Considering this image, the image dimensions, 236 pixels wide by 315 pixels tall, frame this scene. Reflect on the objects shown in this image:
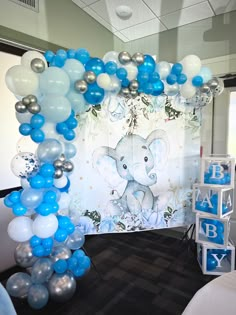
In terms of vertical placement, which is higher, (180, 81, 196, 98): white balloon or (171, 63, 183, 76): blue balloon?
(171, 63, 183, 76): blue balloon

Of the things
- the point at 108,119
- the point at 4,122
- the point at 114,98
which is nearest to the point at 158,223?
the point at 108,119

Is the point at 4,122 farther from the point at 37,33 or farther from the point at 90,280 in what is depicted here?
the point at 90,280

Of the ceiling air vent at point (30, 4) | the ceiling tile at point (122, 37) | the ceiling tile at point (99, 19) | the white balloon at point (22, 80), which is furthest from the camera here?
the ceiling tile at point (122, 37)

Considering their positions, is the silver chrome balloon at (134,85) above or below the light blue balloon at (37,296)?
above

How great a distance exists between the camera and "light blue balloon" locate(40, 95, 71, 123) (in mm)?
1501

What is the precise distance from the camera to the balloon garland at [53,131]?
1514mm

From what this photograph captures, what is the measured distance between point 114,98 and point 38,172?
1185mm

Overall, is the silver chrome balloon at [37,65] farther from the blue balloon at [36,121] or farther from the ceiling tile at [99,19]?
the ceiling tile at [99,19]

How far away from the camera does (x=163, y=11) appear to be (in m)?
2.50

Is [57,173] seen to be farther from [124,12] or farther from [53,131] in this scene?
[124,12]

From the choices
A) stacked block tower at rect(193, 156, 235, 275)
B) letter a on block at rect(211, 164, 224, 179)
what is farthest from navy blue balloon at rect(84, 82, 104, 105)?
letter a on block at rect(211, 164, 224, 179)

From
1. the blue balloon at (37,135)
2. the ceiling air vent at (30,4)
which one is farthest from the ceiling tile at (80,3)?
the blue balloon at (37,135)

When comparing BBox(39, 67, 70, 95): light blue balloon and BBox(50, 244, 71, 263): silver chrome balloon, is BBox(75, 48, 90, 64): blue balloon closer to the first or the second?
BBox(39, 67, 70, 95): light blue balloon

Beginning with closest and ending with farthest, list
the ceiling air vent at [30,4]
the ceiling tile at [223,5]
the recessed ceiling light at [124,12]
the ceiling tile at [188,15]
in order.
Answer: the ceiling air vent at [30,4]
the ceiling tile at [223,5]
the ceiling tile at [188,15]
the recessed ceiling light at [124,12]
